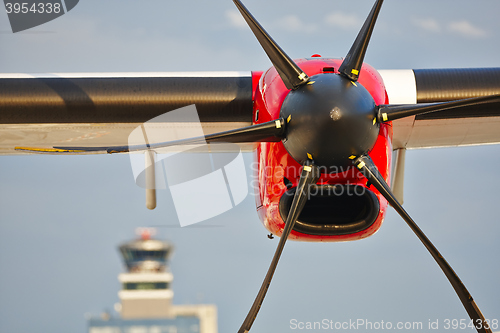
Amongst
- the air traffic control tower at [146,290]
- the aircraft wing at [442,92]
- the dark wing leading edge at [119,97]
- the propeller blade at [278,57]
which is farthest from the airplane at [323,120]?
the air traffic control tower at [146,290]

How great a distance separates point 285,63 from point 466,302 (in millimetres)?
3428

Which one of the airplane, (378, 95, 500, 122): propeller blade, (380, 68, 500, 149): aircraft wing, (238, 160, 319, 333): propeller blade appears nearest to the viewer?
the airplane

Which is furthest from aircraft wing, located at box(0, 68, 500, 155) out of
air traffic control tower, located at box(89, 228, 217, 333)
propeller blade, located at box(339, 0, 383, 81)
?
air traffic control tower, located at box(89, 228, 217, 333)

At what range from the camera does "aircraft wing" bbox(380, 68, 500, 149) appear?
10.0m

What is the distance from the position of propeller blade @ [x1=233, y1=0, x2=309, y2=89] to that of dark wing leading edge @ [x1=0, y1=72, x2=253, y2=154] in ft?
6.12

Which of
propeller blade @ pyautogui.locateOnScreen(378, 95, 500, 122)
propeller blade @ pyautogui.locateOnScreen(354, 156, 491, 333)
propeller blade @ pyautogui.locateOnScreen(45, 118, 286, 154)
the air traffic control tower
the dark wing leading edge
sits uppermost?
the dark wing leading edge

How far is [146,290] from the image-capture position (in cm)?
6406

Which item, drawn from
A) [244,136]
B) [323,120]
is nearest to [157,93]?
[244,136]

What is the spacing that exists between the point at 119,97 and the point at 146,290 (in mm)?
55942

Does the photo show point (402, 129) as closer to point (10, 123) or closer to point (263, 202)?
point (263, 202)

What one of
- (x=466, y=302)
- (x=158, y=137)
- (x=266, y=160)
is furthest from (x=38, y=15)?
(x=466, y=302)

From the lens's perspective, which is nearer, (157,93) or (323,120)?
(323,120)

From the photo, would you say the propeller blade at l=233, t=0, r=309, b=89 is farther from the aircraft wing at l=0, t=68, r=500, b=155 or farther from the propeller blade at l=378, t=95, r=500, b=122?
the aircraft wing at l=0, t=68, r=500, b=155

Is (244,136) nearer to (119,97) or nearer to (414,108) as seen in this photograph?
(414,108)
